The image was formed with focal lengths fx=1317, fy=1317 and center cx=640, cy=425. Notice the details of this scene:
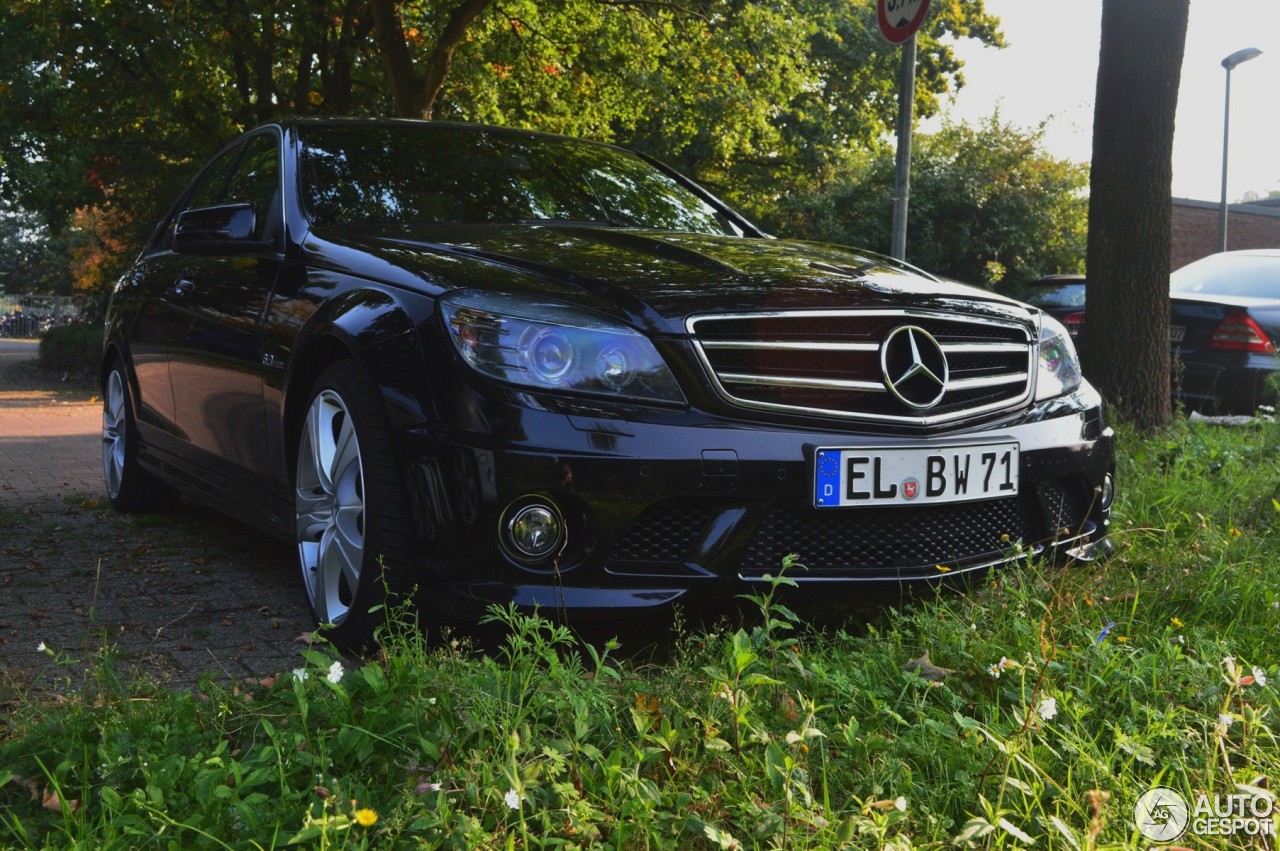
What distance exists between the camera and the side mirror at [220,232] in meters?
4.07

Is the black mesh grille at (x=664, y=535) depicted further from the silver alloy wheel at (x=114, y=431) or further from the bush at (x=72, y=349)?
the bush at (x=72, y=349)

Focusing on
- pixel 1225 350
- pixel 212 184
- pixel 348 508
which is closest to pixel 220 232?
pixel 348 508

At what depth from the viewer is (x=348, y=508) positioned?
3.38m

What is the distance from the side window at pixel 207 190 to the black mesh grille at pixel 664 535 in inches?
114

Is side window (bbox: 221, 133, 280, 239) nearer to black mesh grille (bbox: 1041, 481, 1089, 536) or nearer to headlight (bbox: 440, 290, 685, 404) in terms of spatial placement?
headlight (bbox: 440, 290, 685, 404)

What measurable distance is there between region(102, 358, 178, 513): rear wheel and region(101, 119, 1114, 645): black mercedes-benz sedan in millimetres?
1624

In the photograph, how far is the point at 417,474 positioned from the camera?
306 cm

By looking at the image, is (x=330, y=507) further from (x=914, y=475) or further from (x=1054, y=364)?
(x=1054, y=364)

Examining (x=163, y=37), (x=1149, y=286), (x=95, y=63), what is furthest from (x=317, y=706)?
(x=95, y=63)

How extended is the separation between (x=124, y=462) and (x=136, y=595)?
65.3 inches

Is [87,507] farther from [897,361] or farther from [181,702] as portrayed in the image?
[897,361]

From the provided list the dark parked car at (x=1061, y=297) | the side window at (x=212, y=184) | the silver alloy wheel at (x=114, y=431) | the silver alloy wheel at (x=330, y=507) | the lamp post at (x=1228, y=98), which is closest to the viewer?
the silver alloy wheel at (x=330, y=507)

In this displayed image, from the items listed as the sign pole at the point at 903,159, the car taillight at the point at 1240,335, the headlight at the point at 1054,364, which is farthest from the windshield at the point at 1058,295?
the headlight at the point at 1054,364

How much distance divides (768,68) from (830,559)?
524 inches
